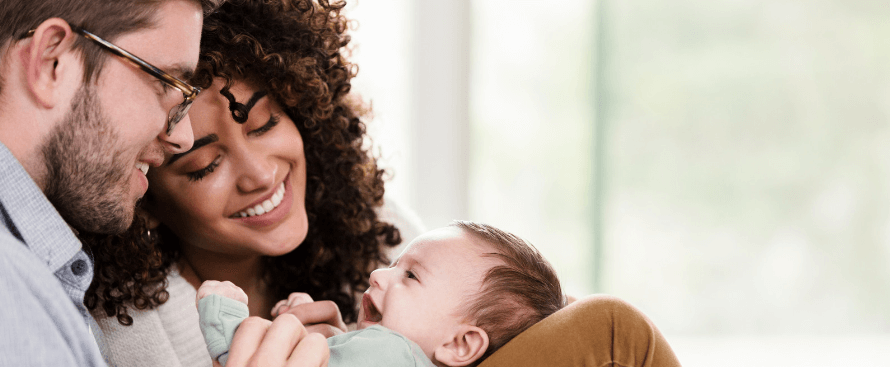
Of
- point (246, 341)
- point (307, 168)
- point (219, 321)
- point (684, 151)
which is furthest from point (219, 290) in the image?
point (684, 151)

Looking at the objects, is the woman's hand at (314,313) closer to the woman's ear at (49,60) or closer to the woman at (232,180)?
the woman at (232,180)

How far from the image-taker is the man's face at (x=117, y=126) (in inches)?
45.2

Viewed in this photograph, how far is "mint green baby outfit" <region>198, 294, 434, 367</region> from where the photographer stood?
119 cm

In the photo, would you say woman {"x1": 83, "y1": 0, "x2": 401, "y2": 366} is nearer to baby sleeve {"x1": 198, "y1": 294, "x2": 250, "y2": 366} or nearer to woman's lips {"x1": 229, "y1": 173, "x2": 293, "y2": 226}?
woman's lips {"x1": 229, "y1": 173, "x2": 293, "y2": 226}

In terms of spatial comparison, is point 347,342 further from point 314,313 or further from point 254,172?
point 254,172

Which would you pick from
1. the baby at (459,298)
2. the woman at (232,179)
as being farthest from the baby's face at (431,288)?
the woman at (232,179)

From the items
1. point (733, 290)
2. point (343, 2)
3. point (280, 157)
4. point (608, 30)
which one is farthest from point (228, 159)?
point (733, 290)

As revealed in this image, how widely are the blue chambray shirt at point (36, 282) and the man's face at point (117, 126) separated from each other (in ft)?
0.40

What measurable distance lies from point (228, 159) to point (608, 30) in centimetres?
278

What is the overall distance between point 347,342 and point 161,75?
612 mm

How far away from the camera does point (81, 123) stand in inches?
44.9

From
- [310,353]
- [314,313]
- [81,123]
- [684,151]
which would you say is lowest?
[684,151]

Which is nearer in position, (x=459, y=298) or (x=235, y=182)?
(x=459, y=298)

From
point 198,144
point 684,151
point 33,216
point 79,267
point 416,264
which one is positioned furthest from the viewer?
point 684,151
